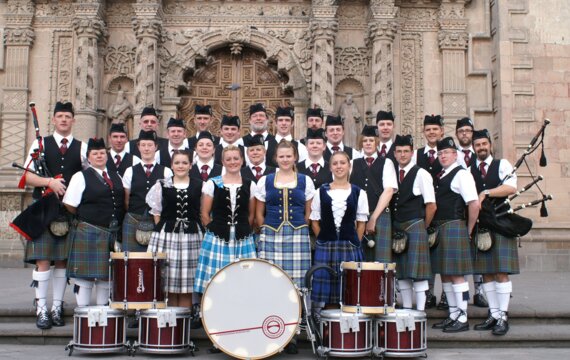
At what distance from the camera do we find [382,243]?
293 inches

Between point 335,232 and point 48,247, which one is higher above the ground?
point 335,232

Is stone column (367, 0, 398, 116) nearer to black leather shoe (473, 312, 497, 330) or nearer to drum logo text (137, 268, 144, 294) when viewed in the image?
black leather shoe (473, 312, 497, 330)

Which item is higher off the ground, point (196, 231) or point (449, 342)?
point (196, 231)

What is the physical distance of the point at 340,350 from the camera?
6340mm

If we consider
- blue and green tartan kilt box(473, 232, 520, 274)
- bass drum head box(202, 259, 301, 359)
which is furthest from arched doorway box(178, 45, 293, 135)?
bass drum head box(202, 259, 301, 359)

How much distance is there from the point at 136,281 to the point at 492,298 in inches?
155

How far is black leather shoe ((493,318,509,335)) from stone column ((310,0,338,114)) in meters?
8.84

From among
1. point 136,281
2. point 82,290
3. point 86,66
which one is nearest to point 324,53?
point 86,66

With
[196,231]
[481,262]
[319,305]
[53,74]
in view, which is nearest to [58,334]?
[196,231]

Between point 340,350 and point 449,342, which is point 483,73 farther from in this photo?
point 340,350

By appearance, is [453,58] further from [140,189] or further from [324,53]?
[140,189]

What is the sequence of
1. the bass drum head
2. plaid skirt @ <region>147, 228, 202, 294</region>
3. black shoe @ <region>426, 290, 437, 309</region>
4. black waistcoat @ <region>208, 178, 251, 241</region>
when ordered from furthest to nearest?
black shoe @ <region>426, 290, 437, 309</region>
plaid skirt @ <region>147, 228, 202, 294</region>
black waistcoat @ <region>208, 178, 251, 241</region>
the bass drum head

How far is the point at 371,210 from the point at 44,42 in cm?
1160

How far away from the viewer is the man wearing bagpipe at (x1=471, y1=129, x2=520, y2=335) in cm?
748
